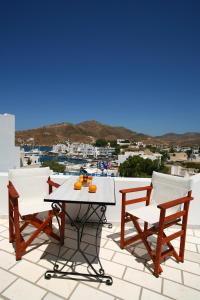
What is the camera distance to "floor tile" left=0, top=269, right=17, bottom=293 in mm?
1758

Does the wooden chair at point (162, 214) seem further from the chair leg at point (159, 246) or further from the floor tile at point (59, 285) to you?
the floor tile at point (59, 285)

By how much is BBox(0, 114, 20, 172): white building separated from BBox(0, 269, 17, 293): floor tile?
8.87 m

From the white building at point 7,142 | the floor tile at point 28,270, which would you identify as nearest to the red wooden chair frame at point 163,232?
the floor tile at point 28,270

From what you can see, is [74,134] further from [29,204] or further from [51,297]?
[51,297]

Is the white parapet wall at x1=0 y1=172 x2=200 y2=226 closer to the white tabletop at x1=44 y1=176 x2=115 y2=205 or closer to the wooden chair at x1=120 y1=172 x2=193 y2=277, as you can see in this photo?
the wooden chair at x1=120 y1=172 x2=193 y2=277

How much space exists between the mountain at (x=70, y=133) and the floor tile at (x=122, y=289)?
79.4 metres

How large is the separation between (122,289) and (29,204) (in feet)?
4.44

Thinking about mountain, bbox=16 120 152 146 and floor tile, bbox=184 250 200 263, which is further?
mountain, bbox=16 120 152 146

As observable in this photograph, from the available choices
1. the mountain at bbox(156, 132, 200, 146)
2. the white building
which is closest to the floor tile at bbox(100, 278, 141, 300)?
the white building

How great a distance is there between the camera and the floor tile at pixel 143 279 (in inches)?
72.6

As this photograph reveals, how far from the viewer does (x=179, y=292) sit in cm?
178

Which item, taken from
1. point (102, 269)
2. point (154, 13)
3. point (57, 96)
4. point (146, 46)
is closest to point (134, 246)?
point (102, 269)

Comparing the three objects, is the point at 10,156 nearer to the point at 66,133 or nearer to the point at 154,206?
the point at 154,206

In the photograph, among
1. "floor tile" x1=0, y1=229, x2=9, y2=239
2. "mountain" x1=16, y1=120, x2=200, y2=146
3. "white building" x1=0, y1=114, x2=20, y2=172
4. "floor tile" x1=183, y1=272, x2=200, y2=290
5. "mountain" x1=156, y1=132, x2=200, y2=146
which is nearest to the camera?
"floor tile" x1=183, y1=272, x2=200, y2=290
